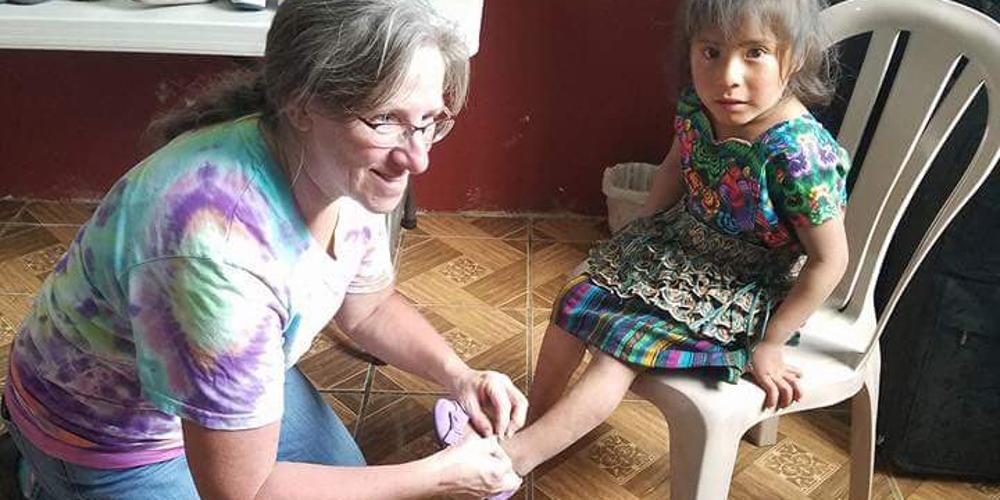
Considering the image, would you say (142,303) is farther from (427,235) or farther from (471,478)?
(427,235)


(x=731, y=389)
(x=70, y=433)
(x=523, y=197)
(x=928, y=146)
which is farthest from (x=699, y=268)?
(x=523, y=197)

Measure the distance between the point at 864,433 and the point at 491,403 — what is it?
623 mm

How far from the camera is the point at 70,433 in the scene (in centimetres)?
118

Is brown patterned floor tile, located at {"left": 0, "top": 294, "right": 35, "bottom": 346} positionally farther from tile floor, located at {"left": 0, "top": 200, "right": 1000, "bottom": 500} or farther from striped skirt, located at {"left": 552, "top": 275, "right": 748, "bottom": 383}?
striped skirt, located at {"left": 552, "top": 275, "right": 748, "bottom": 383}

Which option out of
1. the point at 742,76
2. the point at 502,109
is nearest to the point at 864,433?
the point at 742,76

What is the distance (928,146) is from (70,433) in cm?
116

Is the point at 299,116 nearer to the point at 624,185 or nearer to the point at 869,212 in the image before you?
the point at 869,212

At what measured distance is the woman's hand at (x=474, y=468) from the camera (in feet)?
3.93

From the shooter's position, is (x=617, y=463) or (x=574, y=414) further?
(x=617, y=463)

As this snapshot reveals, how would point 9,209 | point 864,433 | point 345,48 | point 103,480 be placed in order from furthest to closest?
point 9,209 < point 864,433 < point 103,480 < point 345,48

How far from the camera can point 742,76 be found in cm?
141

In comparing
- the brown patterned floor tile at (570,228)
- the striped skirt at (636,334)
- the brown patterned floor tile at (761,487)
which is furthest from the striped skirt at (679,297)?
the brown patterned floor tile at (570,228)

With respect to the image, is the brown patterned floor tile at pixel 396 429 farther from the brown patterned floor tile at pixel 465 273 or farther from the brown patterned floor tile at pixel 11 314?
the brown patterned floor tile at pixel 11 314

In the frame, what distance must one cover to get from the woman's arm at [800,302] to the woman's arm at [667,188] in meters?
0.28
